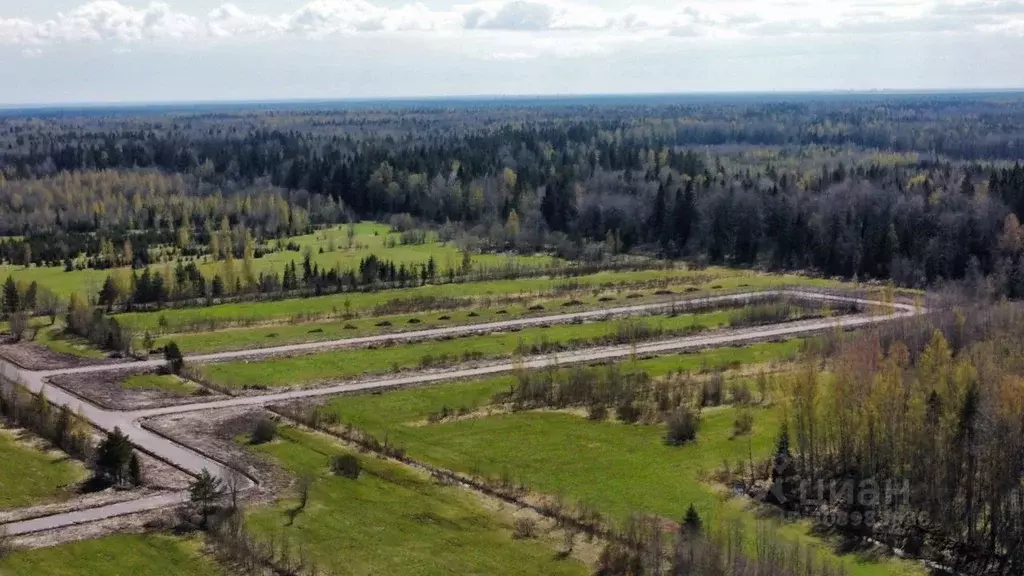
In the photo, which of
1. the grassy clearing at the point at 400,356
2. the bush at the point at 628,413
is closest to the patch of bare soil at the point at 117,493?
the grassy clearing at the point at 400,356

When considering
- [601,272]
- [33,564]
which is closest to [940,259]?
[601,272]

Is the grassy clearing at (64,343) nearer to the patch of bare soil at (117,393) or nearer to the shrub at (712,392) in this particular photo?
the patch of bare soil at (117,393)

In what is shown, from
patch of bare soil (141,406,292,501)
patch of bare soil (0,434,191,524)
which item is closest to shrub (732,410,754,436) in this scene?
patch of bare soil (141,406,292,501)

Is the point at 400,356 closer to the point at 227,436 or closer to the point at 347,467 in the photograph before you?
the point at 227,436

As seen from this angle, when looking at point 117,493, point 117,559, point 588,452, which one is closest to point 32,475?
→ point 117,493

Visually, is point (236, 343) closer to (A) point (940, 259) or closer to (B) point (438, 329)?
(B) point (438, 329)

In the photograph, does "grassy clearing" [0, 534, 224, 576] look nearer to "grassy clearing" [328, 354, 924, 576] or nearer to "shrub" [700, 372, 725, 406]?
"grassy clearing" [328, 354, 924, 576]
